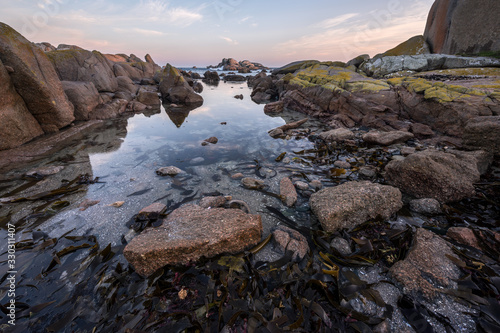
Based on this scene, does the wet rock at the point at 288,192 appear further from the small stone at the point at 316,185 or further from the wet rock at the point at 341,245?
the wet rock at the point at 341,245

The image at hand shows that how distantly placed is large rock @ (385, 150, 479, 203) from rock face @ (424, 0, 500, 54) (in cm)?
2449

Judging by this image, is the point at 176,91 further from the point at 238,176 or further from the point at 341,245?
the point at 341,245

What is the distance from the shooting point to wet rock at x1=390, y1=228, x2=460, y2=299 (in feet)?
7.55

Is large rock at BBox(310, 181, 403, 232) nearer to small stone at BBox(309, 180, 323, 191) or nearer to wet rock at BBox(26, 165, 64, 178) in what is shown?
small stone at BBox(309, 180, 323, 191)

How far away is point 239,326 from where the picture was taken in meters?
2.07

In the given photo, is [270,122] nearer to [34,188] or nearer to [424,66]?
[34,188]

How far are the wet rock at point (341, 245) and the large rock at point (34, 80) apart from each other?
11.1 m

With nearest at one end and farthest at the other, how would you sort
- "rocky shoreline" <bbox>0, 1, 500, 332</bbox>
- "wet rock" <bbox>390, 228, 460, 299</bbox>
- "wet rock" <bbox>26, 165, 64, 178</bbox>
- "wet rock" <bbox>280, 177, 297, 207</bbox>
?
"rocky shoreline" <bbox>0, 1, 500, 332</bbox>, "wet rock" <bbox>390, 228, 460, 299</bbox>, "wet rock" <bbox>280, 177, 297, 207</bbox>, "wet rock" <bbox>26, 165, 64, 178</bbox>

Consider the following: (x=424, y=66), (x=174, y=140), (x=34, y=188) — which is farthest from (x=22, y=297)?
(x=424, y=66)

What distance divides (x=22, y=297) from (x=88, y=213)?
5.47ft

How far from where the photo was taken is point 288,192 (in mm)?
4355

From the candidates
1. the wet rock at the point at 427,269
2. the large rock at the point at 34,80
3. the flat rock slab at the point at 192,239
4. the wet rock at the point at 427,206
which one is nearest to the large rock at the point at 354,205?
the wet rock at the point at 427,206

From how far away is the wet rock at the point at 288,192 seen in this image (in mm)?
4113

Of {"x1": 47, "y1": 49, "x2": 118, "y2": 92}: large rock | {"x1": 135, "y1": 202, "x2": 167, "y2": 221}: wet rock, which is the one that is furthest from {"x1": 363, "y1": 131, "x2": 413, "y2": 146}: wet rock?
{"x1": 47, "y1": 49, "x2": 118, "y2": 92}: large rock
